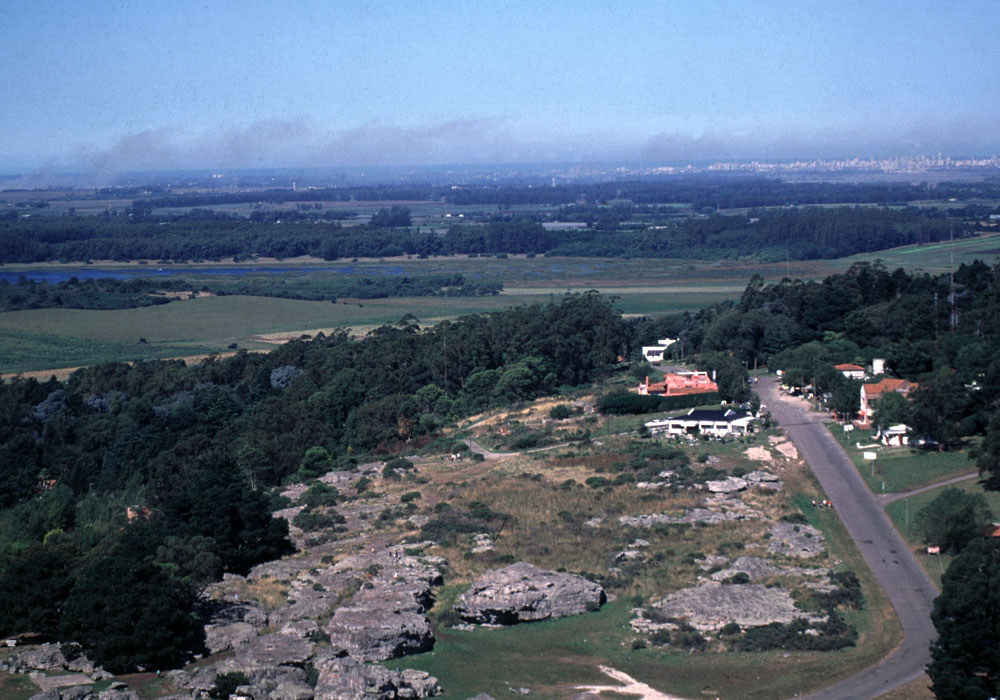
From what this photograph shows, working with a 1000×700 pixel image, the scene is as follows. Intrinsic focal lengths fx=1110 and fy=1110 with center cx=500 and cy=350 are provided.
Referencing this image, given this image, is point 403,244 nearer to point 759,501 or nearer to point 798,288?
point 798,288

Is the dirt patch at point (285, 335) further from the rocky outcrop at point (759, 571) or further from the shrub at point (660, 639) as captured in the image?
the shrub at point (660, 639)

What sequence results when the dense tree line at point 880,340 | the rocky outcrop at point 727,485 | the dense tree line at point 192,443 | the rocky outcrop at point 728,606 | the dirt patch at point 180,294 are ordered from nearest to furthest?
the rocky outcrop at point 728,606 < the dense tree line at point 192,443 < the rocky outcrop at point 727,485 < the dense tree line at point 880,340 < the dirt patch at point 180,294

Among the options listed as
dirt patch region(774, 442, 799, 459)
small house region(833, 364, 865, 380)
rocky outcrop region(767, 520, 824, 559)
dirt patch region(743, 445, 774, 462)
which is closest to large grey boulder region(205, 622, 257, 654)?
rocky outcrop region(767, 520, 824, 559)

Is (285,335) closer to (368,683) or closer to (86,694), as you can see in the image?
(86,694)

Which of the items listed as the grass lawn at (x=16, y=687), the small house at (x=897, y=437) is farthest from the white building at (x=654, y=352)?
the grass lawn at (x=16, y=687)

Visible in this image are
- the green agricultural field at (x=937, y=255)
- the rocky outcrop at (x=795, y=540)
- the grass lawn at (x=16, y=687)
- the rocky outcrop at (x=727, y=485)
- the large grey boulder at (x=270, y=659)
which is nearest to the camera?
the grass lawn at (x=16, y=687)

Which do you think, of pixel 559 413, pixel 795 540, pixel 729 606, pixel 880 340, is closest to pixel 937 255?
pixel 880 340

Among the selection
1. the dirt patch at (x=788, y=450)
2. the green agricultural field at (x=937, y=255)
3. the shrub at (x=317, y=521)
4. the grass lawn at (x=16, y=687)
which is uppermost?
the green agricultural field at (x=937, y=255)

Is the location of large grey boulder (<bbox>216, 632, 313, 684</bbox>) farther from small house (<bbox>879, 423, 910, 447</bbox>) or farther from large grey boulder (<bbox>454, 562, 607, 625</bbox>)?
small house (<bbox>879, 423, 910, 447</bbox>)
